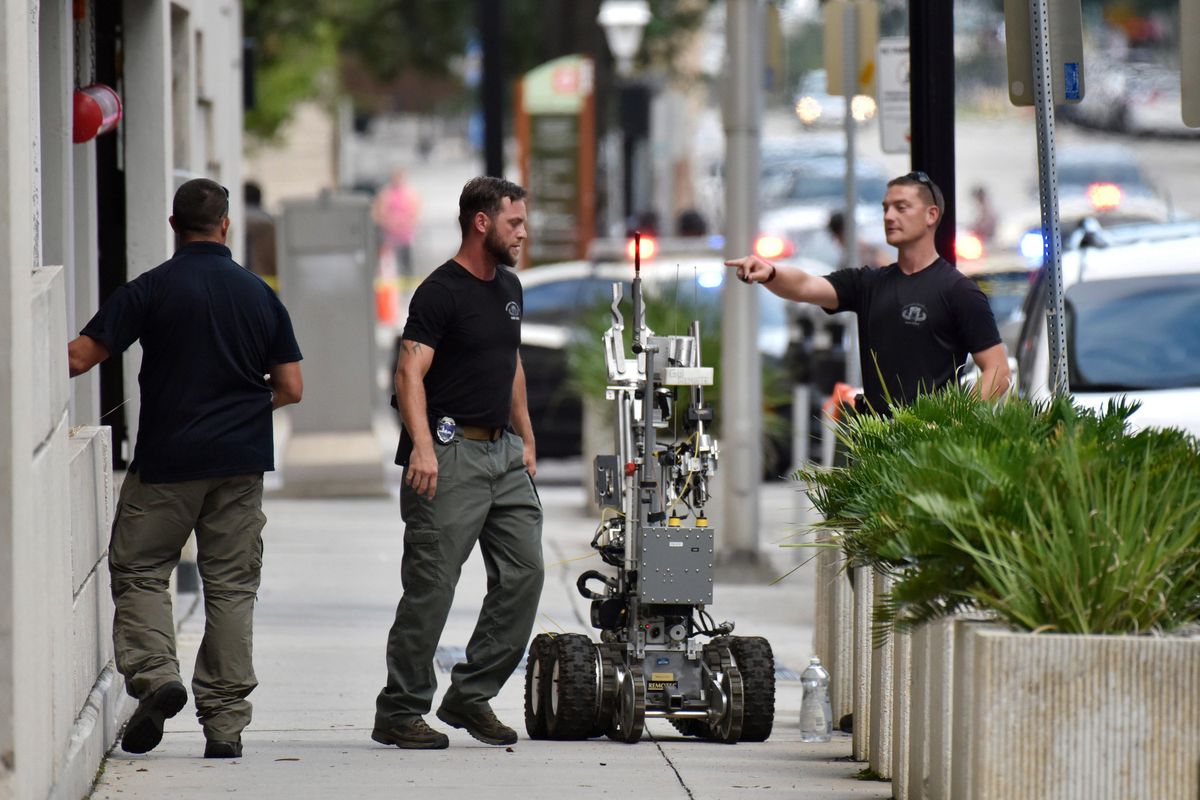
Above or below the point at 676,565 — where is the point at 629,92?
above

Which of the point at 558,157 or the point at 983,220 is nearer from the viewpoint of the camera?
the point at 558,157

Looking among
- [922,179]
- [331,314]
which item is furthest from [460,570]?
[331,314]

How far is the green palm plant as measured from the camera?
5086 millimetres

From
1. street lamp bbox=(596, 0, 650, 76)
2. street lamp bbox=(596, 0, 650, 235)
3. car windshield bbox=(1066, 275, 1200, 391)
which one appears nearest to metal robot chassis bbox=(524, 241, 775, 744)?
car windshield bbox=(1066, 275, 1200, 391)

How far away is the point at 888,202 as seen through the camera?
7793mm

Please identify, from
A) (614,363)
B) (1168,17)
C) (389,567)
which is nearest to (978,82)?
(1168,17)

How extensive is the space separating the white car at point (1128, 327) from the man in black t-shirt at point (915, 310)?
2463mm

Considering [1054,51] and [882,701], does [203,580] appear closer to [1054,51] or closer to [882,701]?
[882,701]

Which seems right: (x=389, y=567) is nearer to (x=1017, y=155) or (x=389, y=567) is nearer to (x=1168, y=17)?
(x=1017, y=155)

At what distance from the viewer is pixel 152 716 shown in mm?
6785

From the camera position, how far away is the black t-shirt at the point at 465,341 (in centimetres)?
707

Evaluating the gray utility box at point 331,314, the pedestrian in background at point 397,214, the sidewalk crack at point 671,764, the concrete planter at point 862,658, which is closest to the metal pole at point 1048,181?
the concrete planter at point 862,658

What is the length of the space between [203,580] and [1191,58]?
11.6ft

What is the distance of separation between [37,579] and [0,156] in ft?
3.33
